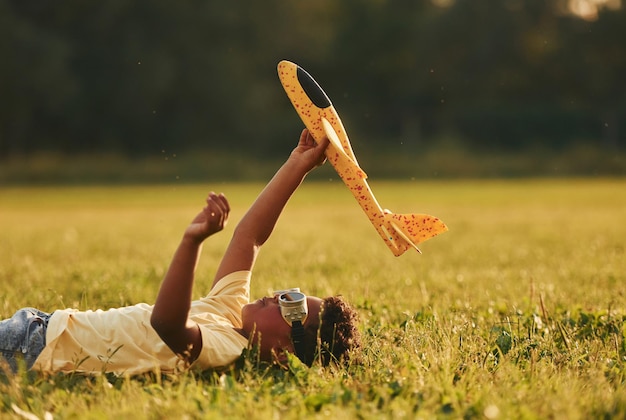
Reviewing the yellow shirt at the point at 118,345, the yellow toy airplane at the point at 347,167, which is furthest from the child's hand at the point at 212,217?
the yellow toy airplane at the point at 347,167

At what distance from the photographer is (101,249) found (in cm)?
1010

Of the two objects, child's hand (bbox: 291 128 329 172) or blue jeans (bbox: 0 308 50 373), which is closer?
blue jeans (bbox: 0 308 50 373)

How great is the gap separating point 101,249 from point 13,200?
14277mm

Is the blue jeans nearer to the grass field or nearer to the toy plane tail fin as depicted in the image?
the grass field

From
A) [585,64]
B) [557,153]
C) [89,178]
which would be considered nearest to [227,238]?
[89,178]

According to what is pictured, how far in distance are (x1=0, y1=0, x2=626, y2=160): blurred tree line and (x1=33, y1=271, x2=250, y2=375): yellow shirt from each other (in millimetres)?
34397

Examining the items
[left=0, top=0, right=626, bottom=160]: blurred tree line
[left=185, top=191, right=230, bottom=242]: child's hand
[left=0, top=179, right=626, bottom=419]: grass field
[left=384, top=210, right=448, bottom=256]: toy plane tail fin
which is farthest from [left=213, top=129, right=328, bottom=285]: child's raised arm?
[left=0, top=0, right=626, bottom=160]: blurred tree line

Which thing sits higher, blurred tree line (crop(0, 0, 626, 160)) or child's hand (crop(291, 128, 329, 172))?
blurred tree line (crop(0, 0, 626, 160))

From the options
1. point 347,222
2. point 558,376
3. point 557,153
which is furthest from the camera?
point 557,153

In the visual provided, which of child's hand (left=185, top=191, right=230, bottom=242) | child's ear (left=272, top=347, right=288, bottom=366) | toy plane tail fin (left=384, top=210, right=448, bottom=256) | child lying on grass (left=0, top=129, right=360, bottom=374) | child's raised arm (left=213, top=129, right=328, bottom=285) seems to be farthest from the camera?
child's raised arm (left=213, top=129, right=328, bottom=285)

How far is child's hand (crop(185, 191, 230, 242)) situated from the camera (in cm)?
329

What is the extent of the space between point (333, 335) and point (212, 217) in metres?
0.91

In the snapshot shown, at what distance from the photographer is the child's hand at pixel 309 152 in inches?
168

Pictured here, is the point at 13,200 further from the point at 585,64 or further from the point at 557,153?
the point at 585,64
